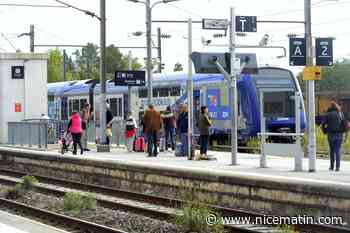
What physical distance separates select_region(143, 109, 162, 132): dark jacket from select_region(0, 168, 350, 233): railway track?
3.47 metres

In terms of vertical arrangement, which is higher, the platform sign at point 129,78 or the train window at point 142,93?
the platform sign at point 129,78

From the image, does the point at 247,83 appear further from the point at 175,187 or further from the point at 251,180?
the point at 251,180

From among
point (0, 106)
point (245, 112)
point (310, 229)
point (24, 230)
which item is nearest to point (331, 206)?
point (310, 229)

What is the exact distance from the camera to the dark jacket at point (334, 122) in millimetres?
18822

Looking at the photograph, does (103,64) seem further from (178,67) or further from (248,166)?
(178,67)

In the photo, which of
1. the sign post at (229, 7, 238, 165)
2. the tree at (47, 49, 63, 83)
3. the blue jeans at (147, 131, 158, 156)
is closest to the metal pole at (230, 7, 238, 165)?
the sign post at (229, 7, 238, 165)

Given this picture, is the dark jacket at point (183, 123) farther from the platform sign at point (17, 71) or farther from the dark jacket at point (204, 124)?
the platform sign at point (17, 71)

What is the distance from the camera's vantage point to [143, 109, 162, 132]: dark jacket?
81.8 feet

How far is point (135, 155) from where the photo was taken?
26.6 m

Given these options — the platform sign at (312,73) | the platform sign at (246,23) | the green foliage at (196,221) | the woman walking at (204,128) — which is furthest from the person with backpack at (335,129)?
the green foliage at (196,221)

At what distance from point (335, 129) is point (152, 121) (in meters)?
7.67

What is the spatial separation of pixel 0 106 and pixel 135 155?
12291 mm

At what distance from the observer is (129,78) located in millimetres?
29422

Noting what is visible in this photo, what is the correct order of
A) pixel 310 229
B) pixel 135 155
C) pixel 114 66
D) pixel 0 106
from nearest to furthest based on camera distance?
pixel 310 229
pixel 135 155
pixel 0 106
pixel 114 66
